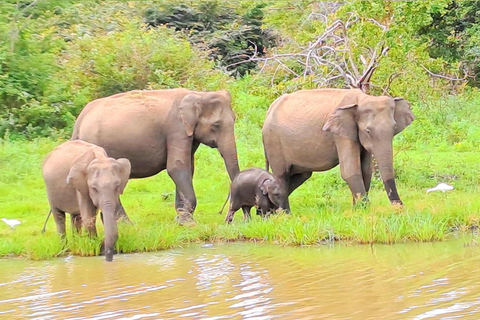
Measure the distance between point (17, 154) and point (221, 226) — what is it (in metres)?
6.11

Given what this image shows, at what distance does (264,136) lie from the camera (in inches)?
452

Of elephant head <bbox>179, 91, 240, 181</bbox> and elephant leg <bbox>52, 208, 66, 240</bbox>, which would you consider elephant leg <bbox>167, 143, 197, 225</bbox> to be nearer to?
elephant head <bbox>179, 91, 240, 181</bbox>

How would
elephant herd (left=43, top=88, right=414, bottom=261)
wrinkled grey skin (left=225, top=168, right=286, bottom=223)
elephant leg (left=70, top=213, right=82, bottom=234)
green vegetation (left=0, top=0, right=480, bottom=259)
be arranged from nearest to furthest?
green vegetation (left=0, top=0, right=480, bottom=259)
elephant leg (left=70, top=213, right=82, bottom=234)
elephant herd (left=43, top=88, right=414, bottom=261)
wrinkled grey skin (left=225, top=168, right=286, bottom=223)

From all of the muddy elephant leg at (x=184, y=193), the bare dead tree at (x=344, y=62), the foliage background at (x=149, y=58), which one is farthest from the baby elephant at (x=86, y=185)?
the foliage background at (x=149, y=58)

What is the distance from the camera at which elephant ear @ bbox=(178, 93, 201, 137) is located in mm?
10688

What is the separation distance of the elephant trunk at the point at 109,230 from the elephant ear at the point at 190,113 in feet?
8.31

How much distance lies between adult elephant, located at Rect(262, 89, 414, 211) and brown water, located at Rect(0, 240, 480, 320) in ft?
6.53

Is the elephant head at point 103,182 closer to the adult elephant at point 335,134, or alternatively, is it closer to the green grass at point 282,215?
the green grass at point 282,215

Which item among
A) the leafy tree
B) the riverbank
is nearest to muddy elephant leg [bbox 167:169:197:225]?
the riverbank

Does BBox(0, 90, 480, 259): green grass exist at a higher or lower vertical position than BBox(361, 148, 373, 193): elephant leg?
lower

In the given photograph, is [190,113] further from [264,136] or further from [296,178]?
[296,178]

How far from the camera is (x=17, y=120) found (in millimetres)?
16328

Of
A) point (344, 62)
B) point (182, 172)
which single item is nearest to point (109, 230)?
point (182, 172)

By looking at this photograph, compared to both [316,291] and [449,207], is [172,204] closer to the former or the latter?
[449,207]
